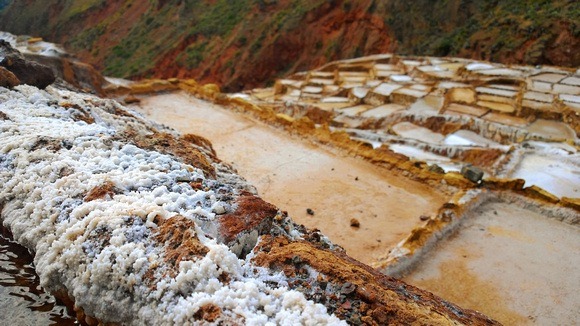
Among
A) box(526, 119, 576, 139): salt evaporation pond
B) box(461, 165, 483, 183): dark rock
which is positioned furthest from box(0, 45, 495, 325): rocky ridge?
box(526, 119, 576, 139): salt evaporation pond

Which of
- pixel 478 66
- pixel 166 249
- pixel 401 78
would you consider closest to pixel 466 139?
pixel 401 78

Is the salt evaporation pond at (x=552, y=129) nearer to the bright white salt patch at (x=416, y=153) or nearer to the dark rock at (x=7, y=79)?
the bright white salt patch at (x=416, y=153)

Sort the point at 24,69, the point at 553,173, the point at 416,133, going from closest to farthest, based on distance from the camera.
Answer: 1. the point at 24,69
2. the point at 553,173
3. the point at 416,133

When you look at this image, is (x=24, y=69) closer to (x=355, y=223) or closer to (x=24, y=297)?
(x=24, y=297)

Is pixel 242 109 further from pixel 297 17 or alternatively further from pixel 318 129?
pixel 297 17

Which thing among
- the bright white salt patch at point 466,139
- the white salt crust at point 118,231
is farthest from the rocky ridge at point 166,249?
the bright white salt patch at point 466,139

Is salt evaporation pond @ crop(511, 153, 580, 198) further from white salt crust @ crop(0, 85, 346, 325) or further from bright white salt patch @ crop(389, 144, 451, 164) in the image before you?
white salt crust @ crop(0, 85, 346, 325)
